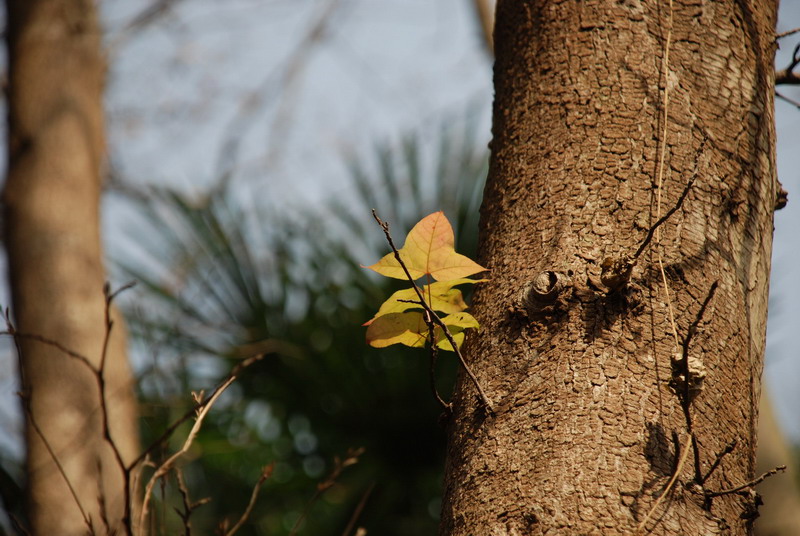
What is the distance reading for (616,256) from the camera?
0.55 metres

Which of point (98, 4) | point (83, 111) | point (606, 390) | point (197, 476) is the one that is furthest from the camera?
point (98, 4)

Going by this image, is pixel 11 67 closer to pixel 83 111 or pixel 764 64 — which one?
pixel 83 111

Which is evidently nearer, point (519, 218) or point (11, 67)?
point (519, 218)

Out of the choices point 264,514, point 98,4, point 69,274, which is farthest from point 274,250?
point 98,4

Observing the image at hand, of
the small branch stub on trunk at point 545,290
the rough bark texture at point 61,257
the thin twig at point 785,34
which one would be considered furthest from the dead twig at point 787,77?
the rough bark texture at point 61,257

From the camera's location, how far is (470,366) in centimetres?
59

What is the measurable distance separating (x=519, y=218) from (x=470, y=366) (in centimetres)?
14

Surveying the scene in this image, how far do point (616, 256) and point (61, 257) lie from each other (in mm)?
1607

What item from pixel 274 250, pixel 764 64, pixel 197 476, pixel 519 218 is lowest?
pixel 197 476

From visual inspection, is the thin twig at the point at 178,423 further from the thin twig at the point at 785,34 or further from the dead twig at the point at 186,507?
the thin twig at the point at 785,34

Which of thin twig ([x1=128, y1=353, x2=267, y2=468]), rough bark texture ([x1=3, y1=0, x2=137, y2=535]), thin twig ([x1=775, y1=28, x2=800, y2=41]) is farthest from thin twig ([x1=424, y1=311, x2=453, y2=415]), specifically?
rough bark texture ([x1=3, y1=0, x2=137, y2=535])

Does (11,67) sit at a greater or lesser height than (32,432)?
greater

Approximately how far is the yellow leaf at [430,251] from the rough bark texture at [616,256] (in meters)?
0.04

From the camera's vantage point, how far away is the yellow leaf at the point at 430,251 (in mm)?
631
